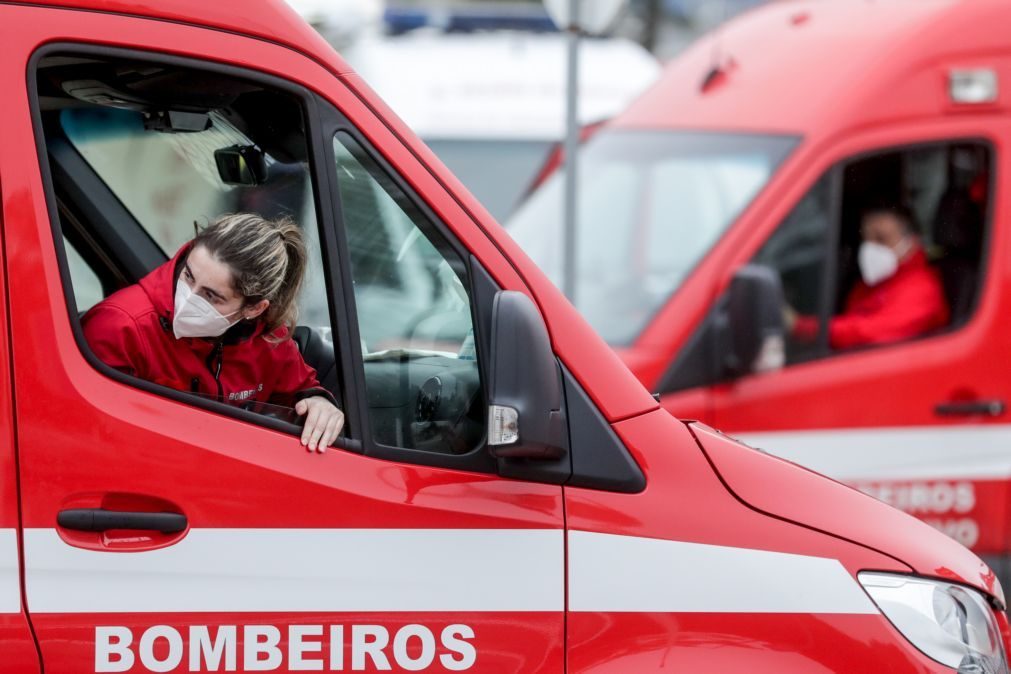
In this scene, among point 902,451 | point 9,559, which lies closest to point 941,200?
point 902,451

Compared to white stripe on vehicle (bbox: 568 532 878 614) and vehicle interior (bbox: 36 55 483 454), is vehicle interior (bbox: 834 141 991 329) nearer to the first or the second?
vehicle interior (bbox: 36 55 483 454)

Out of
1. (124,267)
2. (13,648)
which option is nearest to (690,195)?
(124,267)

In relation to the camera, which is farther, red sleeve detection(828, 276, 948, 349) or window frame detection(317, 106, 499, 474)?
red sleeve detection(828, 276, 948, 349)

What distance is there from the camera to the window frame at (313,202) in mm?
2273

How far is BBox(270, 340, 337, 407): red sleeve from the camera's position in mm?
2510

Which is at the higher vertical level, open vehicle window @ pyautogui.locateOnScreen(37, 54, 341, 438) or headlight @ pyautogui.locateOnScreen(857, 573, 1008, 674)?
open vehicle window @ pyautogui.locateOnScreen(37, 54, 341, 438)

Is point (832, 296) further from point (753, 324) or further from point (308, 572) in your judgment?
point (308, 572)

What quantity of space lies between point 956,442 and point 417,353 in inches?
112

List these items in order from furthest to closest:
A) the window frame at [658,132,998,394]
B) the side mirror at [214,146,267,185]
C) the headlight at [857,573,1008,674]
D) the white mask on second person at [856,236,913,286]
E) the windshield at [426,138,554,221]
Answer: the windshield at [426,138,554,221], the white mask on second person at [856,236,913,286], the window frame at [658,132,998,394], the side mirror at [214,146,267,185], the headlight at [857,573,1008,674]

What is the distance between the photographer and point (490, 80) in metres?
8.06

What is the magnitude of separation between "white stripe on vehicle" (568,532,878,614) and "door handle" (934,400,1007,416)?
2.50 meters

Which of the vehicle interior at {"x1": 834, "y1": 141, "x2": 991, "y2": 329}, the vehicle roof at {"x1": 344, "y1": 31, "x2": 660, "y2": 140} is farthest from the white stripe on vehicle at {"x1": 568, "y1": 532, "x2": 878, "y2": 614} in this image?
the vehicle roof at {"x1": 344, "y1": 31, "x2": 660, "y2": 140}

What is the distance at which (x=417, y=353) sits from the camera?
2570mm

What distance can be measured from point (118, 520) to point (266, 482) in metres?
0.25
